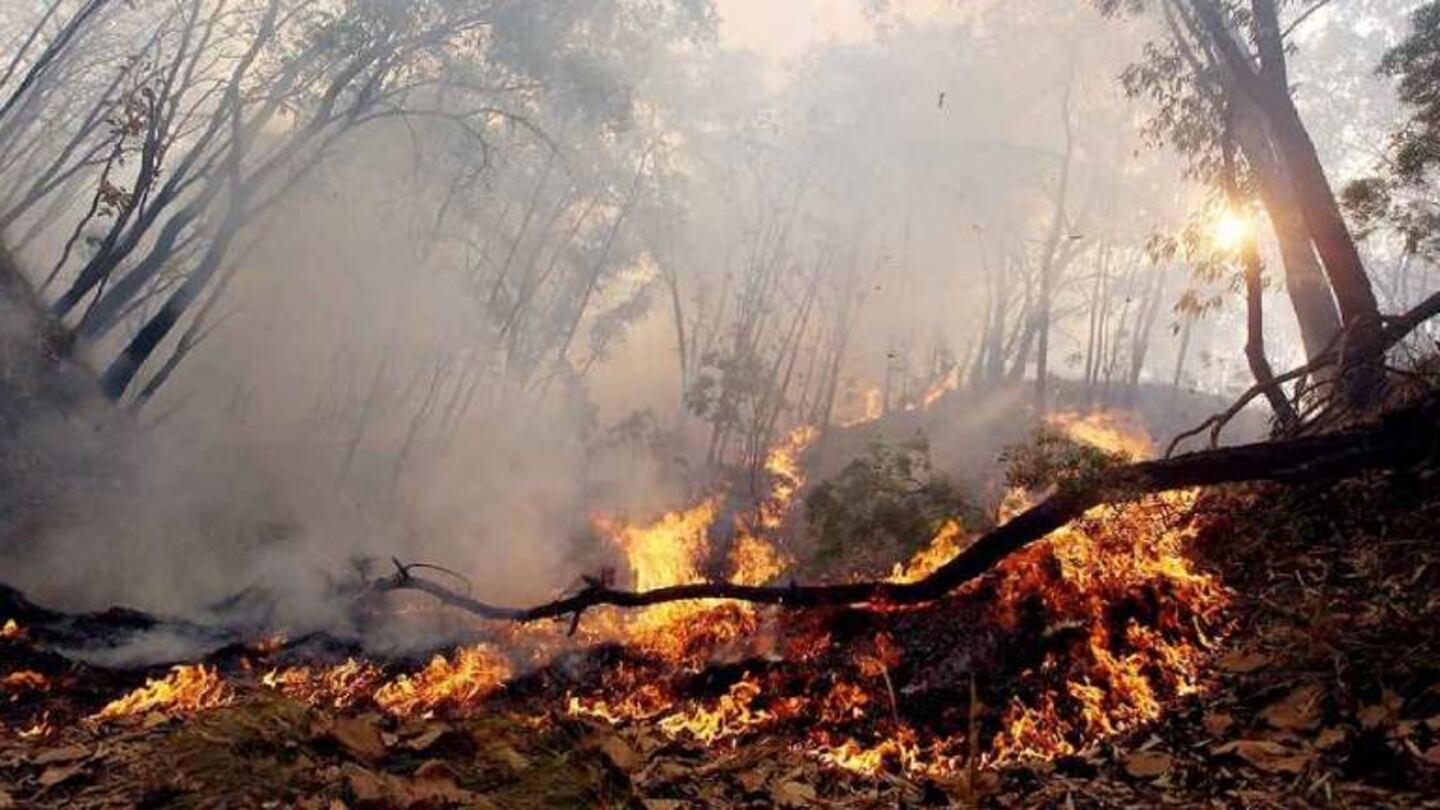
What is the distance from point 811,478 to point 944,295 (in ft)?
53.1

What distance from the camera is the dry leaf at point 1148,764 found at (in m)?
3.20

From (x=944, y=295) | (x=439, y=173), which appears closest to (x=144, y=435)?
(x=439, y=173)

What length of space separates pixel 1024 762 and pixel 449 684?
188 inches

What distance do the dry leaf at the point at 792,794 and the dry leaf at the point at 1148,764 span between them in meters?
1.26

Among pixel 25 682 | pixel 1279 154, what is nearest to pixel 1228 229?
pixel 1279 154

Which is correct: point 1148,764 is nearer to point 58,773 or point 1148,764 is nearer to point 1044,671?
point 1044,671

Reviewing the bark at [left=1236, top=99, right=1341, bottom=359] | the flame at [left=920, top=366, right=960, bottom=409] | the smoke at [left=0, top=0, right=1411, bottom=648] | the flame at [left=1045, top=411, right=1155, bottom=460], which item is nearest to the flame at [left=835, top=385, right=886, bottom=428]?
the smoke at [left=0, top=0, right=1411, bottom=648]

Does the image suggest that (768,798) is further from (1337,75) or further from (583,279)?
(1337,75)

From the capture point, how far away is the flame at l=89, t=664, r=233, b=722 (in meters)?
5.61

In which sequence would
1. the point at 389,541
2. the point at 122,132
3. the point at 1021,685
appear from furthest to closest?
the point at 389,541 < the point at 122,132 < the point at 1021,685

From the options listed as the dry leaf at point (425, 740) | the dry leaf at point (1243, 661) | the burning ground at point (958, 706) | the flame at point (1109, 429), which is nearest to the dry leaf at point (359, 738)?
the burning ground at point (958, 706)

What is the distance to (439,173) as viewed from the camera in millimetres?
23141

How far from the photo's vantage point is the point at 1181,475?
16.2 feet

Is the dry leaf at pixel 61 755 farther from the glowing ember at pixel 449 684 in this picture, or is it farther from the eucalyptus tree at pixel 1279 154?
the eucalyptus tree at pixel 1279 154
